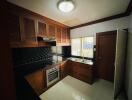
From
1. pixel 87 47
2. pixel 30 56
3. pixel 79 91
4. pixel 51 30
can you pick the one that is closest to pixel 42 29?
pixel 51 30

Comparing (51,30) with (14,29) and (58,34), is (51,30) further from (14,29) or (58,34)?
(14,29)

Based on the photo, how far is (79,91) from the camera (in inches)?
95.9

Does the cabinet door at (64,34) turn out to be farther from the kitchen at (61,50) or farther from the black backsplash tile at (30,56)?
the black backsplash tile at (30,56)

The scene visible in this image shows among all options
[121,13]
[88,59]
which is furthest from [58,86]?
[121,13]

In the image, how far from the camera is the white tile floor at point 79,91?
2184mm

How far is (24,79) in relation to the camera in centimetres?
184

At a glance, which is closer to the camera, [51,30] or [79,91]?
[79,91]

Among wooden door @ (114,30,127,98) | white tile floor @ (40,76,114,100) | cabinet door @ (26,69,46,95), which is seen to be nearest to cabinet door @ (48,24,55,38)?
cabinet door @ (26,69,46,95)

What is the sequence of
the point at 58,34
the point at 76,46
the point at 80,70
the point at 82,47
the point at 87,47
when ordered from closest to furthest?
the point at 80,70 < the point at 58,34 < the point at 87,47 < the point at 82,47 < the point at 76,46

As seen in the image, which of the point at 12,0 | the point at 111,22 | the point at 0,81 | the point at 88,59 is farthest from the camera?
the point at 88,59

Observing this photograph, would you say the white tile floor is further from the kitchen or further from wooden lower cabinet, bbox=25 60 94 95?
wooden lower cabinet, bbox=25 60 94 95

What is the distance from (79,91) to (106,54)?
1748mm

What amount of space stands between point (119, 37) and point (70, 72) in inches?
95.5

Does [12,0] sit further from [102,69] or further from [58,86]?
[102,69]
